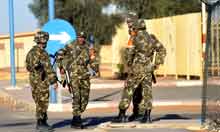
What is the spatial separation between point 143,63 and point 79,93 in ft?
4.45

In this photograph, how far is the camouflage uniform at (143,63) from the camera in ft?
40.6

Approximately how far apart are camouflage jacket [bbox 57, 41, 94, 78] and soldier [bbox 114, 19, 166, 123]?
877mm

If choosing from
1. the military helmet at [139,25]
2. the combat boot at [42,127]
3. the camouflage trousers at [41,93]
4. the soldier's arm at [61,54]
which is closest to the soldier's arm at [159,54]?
→ the military helmet at [139,25]

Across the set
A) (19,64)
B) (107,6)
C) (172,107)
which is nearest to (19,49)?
(19,64)

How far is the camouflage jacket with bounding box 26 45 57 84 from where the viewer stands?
12.4 m

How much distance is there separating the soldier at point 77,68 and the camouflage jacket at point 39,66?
1.19 feet

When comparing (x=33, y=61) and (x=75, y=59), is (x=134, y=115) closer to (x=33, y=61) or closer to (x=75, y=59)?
(x=75, y=59)

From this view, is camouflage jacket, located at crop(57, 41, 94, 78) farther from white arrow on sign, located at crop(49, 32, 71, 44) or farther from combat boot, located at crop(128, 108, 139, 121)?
white arrow on sign, located at crop(49, 32, 71, 44)

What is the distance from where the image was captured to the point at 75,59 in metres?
12.9

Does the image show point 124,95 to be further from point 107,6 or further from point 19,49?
point 19,49

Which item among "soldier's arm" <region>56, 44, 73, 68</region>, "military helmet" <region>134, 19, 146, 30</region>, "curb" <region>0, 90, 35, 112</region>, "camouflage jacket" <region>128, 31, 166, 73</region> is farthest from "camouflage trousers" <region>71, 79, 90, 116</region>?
"curb" <region>0, 90, 35, 112</region>

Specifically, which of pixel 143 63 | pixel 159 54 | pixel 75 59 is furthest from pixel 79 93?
pixel 159 54

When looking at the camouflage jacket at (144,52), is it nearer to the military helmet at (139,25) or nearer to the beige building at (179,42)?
Answer: the military helmet at (139,25)

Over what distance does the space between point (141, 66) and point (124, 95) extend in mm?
635
